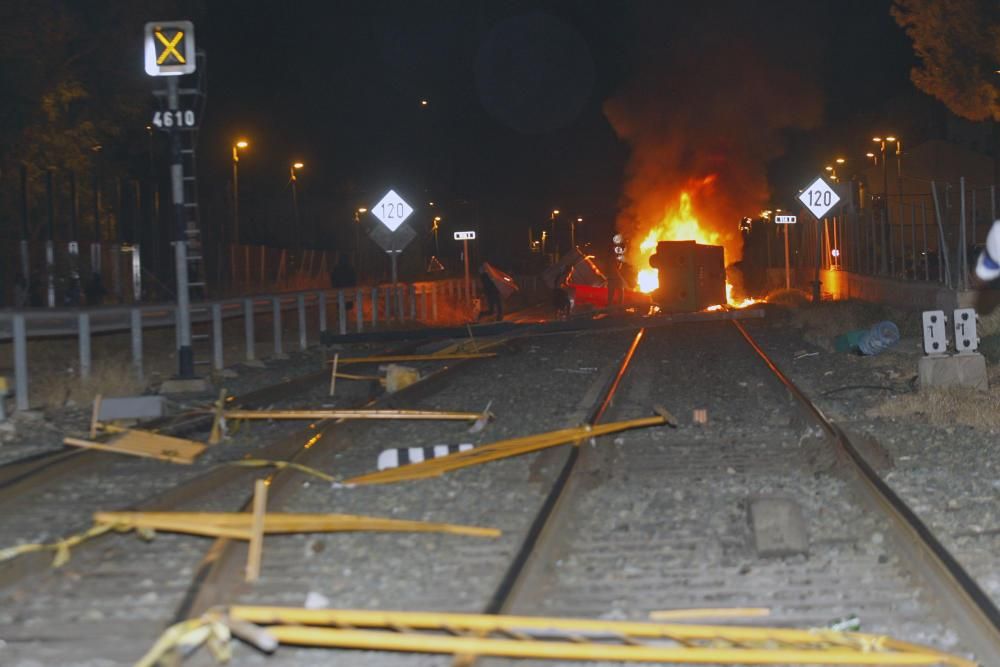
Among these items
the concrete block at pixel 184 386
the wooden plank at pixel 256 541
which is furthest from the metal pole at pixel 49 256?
the wooden plank at pixel 256 541

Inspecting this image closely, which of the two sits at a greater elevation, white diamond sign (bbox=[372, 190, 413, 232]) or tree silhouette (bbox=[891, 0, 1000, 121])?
tree silhouette (bbox=[891, 0, 1000, 121])

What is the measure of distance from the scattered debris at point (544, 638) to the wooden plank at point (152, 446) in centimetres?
586

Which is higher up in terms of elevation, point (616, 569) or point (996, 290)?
point (996, 290)

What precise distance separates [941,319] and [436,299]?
Result: 2590 cm

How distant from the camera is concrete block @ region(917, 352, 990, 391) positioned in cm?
1481

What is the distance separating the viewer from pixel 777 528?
7.49m

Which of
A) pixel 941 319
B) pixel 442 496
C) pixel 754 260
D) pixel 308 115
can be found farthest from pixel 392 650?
pixel 308 115

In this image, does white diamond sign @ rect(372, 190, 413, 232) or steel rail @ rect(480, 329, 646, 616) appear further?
white diamond sign @ rect(372, 190, 413, 232)

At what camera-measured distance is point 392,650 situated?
5684 mm

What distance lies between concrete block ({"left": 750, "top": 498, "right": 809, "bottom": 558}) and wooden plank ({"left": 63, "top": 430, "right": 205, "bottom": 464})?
5676mm

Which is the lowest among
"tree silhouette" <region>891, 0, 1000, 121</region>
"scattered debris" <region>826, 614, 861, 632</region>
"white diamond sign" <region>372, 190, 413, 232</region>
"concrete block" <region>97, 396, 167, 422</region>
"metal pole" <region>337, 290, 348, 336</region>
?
"scattered debris" <region>826, 614, 861, 632</region>

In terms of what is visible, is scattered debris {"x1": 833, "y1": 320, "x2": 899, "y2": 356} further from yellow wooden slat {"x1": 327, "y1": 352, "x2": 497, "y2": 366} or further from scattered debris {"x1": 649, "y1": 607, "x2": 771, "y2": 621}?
scattered debris {"x1": 649, "y1": 607, "x2": 771, "y2": 621}

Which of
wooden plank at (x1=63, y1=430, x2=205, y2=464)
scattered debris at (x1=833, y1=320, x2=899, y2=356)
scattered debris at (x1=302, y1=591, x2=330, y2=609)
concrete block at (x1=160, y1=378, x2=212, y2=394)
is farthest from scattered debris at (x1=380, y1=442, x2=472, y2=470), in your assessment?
scattered debris at (x1=833, y1=320, x2=899, y2=356)

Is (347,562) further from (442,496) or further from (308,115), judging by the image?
(308,115)
